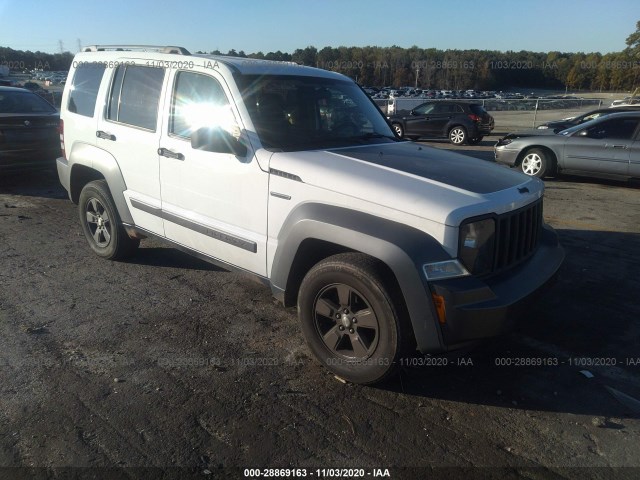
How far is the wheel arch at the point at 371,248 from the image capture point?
2986 millimetres

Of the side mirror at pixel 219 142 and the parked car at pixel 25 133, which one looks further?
the parked car at pixel 25 133

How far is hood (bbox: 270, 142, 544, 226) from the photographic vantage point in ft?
10.3

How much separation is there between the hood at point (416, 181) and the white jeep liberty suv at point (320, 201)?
0.01 metres

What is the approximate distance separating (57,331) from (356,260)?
2.54 m

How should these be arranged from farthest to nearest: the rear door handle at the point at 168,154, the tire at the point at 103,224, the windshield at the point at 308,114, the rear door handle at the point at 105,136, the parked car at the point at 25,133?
the parked car at the point at 25,133 < the tire at the point at 103,224 < the rear door handle at the point at 105,136 < the rear door handle at the point at 168,154 < the windshield at the point at 308,114

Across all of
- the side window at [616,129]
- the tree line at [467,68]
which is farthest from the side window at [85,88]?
the tree line at [467,68]

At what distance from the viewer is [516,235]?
3480mm

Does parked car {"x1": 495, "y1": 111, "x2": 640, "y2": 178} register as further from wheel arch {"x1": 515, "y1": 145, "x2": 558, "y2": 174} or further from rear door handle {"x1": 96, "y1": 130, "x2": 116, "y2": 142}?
rear door handle {"x1": 96, "y1": 130, "x2": 116, "y2": 142}

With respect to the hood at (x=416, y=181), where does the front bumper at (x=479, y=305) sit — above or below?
below

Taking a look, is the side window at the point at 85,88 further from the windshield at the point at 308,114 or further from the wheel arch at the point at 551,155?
the wheel arch at the point at 551,155

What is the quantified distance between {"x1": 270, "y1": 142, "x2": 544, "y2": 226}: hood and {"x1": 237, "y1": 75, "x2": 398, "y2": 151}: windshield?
0.77 ft

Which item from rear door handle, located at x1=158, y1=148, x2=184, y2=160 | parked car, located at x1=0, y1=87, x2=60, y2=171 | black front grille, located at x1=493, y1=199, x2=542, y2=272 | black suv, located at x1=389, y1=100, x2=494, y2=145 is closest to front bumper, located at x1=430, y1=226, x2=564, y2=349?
black front grille, located at x1=493, y1=199, x2=542, y2=272

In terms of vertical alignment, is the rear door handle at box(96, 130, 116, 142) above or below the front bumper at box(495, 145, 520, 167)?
above

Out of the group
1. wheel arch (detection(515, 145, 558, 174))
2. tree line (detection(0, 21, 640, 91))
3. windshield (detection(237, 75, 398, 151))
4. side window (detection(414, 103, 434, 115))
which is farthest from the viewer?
tree line (detection(0, 21, 640, 91))
